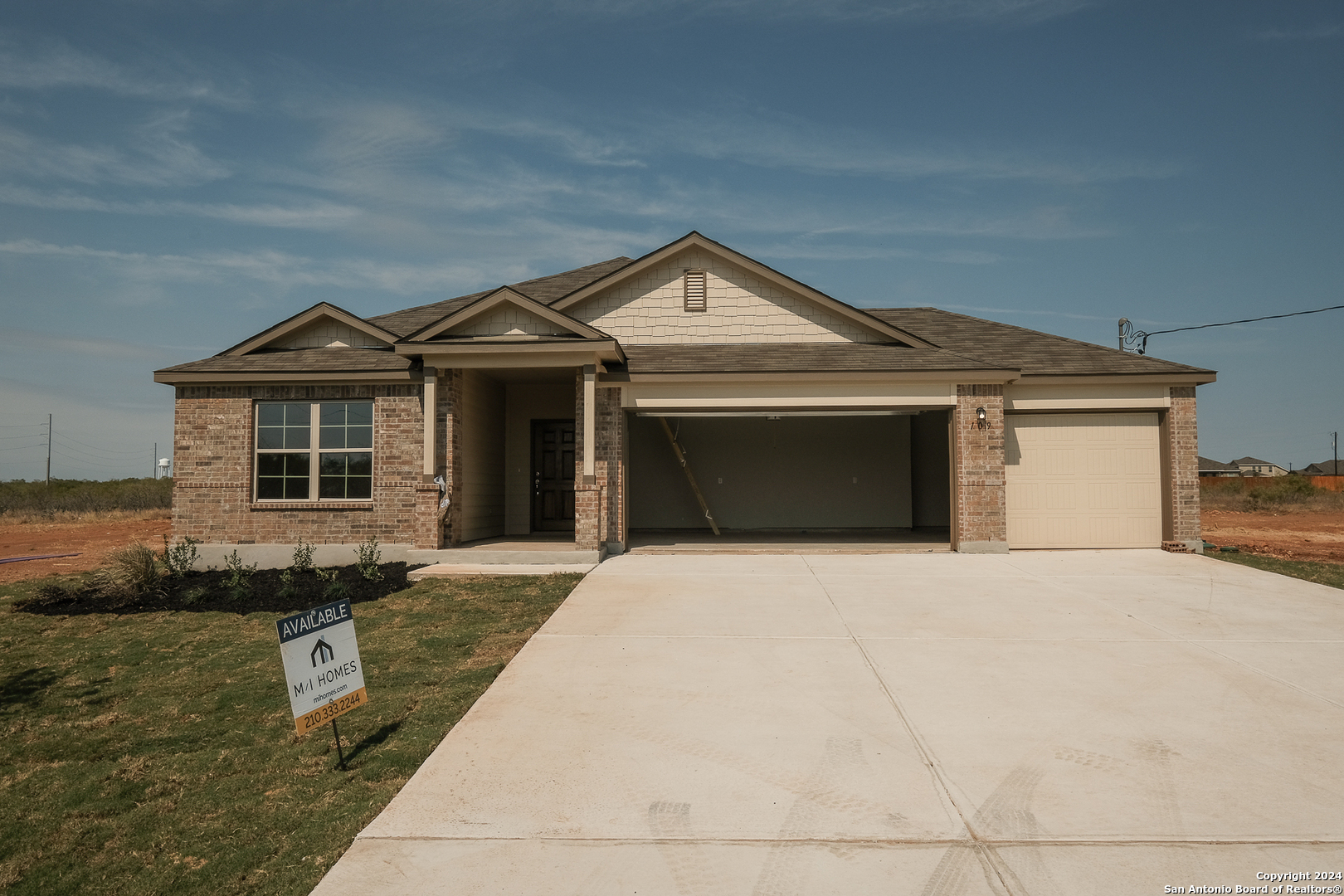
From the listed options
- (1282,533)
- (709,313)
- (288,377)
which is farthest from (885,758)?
(1282,533)

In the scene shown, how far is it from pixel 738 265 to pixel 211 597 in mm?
10259

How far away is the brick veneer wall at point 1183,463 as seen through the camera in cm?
1376

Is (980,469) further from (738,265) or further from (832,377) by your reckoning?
(738,265)

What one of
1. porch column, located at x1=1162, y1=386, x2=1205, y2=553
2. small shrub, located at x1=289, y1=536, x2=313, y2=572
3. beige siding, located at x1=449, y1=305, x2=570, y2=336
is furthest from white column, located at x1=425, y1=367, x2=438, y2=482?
porch column, located at x1=1162, y1=386, x2=1205, y2=553

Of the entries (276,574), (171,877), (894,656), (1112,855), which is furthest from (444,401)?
(1112,855)

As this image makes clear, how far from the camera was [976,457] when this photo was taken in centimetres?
1360

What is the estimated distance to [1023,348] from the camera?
15.3m

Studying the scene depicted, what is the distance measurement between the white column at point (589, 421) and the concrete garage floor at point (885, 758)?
4.27 metres

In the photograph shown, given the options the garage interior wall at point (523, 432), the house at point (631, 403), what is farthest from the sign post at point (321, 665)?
the garage interior wall at point (523, 432)

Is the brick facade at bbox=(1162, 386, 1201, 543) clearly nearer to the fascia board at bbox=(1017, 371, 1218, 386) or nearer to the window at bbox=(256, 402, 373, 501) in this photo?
the fascia board at bbox=(1017, 371, 1218, 386)

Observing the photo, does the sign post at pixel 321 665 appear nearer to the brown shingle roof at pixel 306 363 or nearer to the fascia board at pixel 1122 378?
the brown shingle roof at pixel 306 363

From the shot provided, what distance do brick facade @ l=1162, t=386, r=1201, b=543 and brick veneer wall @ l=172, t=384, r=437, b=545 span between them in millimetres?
13204

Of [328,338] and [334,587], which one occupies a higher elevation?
[328,338]

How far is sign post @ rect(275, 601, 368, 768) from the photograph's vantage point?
15.7ft
